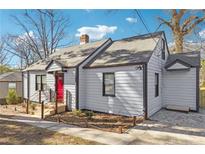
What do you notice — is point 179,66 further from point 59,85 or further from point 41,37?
point 41,37

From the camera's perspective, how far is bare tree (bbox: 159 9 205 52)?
16219mm

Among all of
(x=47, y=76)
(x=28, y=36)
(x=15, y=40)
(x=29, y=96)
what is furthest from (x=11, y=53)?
(x=47, y=76)

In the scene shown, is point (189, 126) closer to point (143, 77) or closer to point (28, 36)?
point (143, 77)

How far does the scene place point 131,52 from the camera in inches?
378

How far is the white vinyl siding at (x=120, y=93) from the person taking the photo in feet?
26.7

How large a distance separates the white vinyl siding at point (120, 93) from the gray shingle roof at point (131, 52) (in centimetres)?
40

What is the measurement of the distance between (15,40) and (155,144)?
79.4 feet

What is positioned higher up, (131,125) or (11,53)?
(11,53)

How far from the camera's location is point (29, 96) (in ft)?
45.4

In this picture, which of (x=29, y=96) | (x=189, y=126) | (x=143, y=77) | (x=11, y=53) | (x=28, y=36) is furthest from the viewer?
(x=11, y=53)

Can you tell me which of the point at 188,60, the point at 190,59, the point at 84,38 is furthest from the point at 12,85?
the point at 190,59

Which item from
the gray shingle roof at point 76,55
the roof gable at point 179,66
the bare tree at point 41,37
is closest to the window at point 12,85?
the gray shingle roof at point 76,55

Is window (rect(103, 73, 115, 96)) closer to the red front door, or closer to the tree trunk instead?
the red front door
